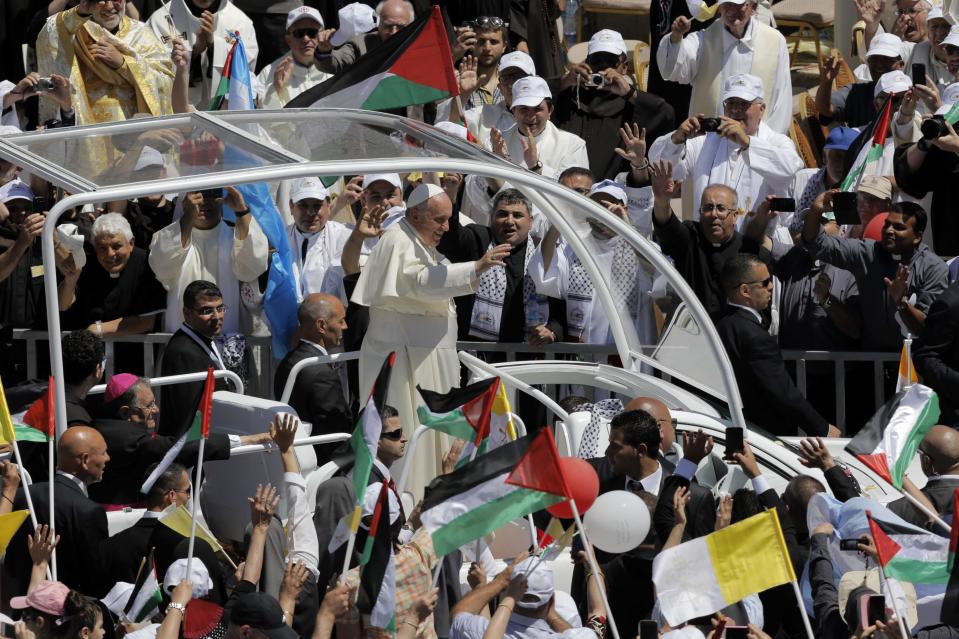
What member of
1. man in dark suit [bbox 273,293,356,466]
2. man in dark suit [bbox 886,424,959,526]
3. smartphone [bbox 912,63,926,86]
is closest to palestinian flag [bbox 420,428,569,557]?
man in dark suit [bbox 886,424,959,526]

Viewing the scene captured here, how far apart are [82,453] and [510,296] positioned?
3707 mm

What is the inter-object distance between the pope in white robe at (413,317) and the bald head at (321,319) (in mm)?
177

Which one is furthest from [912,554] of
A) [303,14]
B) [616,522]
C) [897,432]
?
[303,14]

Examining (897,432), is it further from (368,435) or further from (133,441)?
(133,441)

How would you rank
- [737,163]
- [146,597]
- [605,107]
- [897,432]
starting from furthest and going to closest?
[605,107], [737,163], [897,432], [146,597]

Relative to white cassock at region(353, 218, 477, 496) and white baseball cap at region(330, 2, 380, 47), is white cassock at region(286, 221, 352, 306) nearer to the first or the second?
white cassock at region(353, 218, 477, 496)

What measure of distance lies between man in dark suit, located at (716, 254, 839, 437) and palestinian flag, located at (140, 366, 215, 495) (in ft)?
12.0

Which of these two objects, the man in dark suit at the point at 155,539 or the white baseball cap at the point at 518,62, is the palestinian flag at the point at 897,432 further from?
the white baseball cap at the point at 518,62

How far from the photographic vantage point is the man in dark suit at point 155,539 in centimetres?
988

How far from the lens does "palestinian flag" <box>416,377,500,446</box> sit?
984cm

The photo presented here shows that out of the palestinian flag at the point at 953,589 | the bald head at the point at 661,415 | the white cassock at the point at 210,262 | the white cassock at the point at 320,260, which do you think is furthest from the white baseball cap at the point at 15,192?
the palestinian flag at the point at 953,589

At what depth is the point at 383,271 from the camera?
12.2 metres

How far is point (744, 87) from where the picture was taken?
1448cm

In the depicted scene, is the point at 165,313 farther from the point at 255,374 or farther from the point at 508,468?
the point at 508,468
